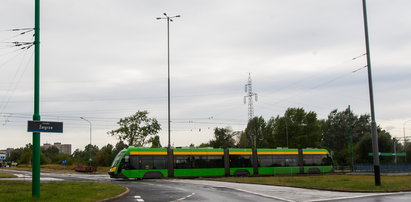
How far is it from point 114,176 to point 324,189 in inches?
808

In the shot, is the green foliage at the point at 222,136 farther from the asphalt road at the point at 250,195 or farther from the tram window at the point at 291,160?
the asphalt road at the point at 250,195

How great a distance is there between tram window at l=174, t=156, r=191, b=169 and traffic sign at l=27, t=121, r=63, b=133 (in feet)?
78.0

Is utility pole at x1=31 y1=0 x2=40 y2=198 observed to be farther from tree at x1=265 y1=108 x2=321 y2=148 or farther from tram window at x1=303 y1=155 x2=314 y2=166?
tree at x1=265 y1=108 x2=321 y2=148

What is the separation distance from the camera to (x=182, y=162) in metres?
40.2

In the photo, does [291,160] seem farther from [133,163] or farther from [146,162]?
[133,163]

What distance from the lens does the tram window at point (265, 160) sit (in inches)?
1758

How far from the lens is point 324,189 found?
72.2ft

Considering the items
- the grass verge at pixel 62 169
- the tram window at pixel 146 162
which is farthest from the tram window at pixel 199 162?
the grass verge at pixel 62 169

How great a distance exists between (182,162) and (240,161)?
6593 mm

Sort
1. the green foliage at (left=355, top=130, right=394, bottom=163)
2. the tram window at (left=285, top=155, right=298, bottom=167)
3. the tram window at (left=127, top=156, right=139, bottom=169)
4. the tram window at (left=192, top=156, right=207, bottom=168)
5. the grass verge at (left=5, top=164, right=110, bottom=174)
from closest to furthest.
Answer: the tram window at (left=127, top=156, right=139, bottom=169) → the tram window at (left=192, top=156, right=207, bottom=168) → the tram window at (left=285, top=155, right=298, bottom=167) → the grass verge at (left=5, top=164, right=110, bottom=174) → the green foliage at (left=355, top=130, right=394, bottom=163)

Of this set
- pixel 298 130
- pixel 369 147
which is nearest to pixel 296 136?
pixel 298 130

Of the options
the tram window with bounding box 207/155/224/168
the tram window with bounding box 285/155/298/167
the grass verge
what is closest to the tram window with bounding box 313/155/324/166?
the tram window with bounding box 285/155/298/167

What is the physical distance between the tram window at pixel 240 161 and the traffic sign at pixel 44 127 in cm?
2792

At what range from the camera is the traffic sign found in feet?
52.6
